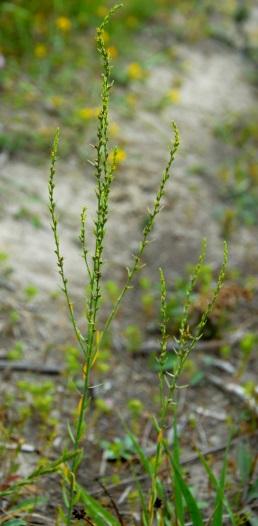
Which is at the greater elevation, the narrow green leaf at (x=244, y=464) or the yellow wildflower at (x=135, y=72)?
the yellow wildflower at (x=135, y=72)

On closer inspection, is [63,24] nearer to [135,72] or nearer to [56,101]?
[135,72]

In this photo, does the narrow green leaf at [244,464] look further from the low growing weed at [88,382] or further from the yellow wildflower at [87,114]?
the yellow wildflower at [87,114]

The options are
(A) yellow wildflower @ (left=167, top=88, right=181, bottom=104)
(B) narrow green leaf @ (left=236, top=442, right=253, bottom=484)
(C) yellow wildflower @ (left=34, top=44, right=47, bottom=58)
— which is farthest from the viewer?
(A) yellow wildflower @ (left=167, top=88, right=181, bottom=104)

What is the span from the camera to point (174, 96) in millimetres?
6426

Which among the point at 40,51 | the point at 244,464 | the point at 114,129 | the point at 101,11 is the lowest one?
the point at 244,464

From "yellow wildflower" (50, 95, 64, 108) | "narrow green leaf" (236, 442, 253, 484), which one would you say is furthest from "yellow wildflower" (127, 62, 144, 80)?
"narrow green leaf" (236, 442, 253, 484)

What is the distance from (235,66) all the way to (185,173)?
277 centimetres

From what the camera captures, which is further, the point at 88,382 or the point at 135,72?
the point at 135,72

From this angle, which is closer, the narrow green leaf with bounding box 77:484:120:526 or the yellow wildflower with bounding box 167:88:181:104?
the narrow green leaf with bounding box 77:484:120:526

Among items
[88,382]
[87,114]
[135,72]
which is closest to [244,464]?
[88,382]

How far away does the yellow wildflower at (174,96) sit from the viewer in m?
6.42

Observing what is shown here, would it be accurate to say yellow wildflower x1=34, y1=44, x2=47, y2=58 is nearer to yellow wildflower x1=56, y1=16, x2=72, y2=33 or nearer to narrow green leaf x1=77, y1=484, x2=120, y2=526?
yellow wildflower x1=56, y1=16, x2=72, y2=33

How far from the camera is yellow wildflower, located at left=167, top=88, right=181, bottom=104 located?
642cm

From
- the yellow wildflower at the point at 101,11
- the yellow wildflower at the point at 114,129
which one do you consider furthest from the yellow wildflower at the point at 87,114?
the yellow wildflower at the point at 101,11
